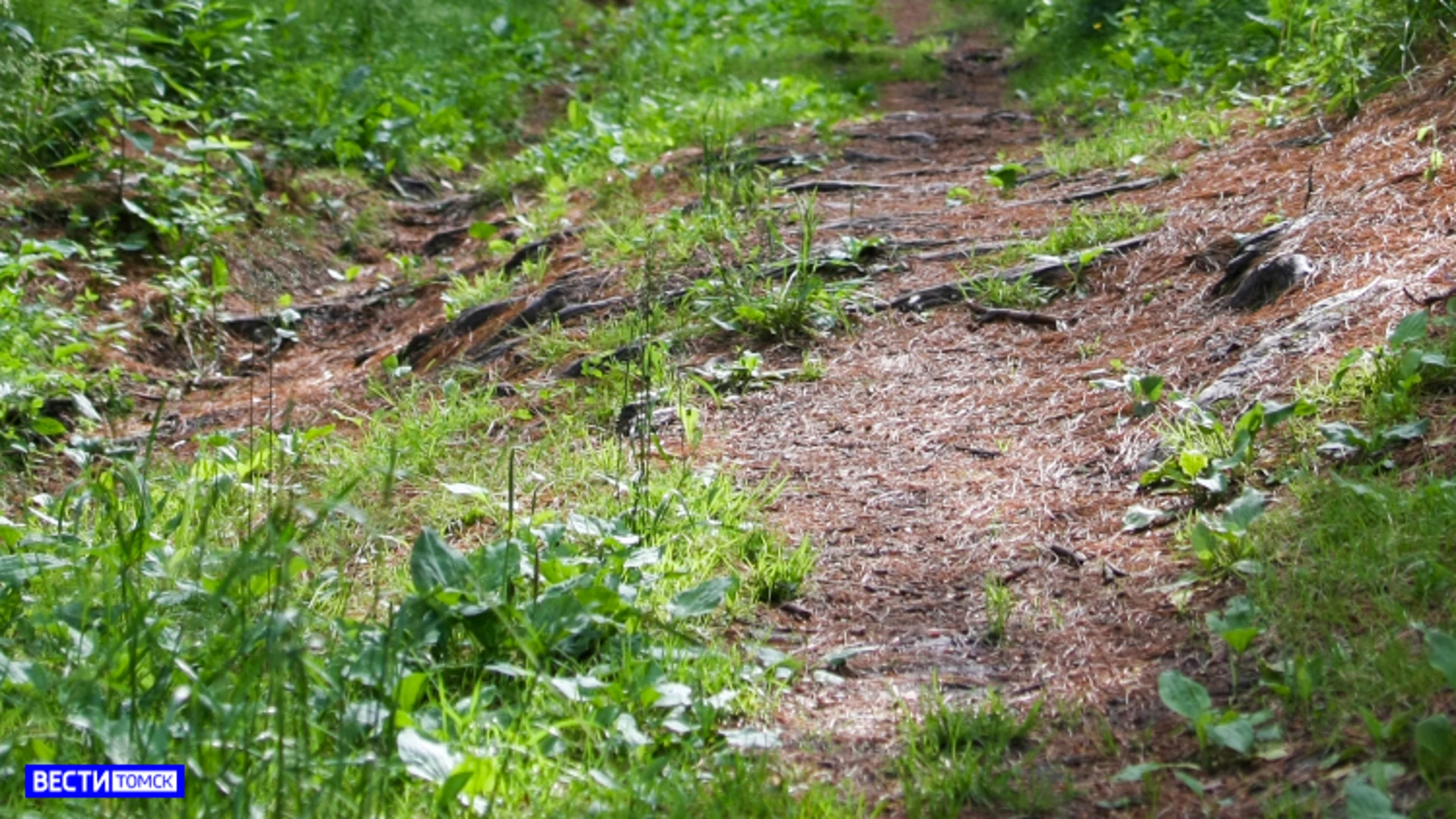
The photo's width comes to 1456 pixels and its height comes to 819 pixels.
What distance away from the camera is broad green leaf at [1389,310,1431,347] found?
3.19m

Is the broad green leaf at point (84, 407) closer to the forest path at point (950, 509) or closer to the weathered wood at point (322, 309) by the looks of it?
the weathered wood at point (322, 309)

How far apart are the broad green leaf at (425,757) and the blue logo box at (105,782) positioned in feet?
1.10

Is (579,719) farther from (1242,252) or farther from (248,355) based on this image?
(248,355)

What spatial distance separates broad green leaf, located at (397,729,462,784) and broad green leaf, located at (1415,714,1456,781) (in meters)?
1.49

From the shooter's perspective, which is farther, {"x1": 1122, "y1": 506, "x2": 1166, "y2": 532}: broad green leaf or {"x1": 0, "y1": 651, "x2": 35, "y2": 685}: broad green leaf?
{"x1": 1122, "y1": 506, "x2": 1166, "y2": 532}: broad green leaf

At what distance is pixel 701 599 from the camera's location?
9.11ft

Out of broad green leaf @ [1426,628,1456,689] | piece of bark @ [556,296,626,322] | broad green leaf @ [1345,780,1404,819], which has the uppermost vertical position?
broad green leaf @ [1426,628,1456,689]

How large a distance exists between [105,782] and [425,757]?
488 mm

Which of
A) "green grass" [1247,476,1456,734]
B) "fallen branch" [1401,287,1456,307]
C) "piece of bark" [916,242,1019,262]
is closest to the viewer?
"green grass" [1247,476,1456,734]

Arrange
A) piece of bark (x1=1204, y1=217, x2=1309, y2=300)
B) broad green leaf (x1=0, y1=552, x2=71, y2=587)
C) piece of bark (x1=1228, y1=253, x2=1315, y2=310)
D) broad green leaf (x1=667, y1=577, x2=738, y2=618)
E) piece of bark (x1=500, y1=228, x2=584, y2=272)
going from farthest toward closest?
piece of bark (x1=500, y1=228, x2=584, y2=272) < piece of bark (x1=1204, y1=217, x2=1309, y2=300) < piece of bark (x1=1228, y1=253, x2=1315, y2=310) < broad green leaf (x1=0, y1=552, x2=71, y2=587) < broad green leaf (x1=667, y1=577, x2=738, y2=618)

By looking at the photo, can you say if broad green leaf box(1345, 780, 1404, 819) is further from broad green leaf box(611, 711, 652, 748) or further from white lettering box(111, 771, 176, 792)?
white lettering box(111, 771, 176, 792)

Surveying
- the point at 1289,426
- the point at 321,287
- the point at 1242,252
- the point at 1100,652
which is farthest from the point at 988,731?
Answer: the point at 321,287

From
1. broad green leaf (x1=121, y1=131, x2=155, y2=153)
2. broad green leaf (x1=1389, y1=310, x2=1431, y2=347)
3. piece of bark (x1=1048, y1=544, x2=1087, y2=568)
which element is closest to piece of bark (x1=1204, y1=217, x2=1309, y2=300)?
broad green leaf (x1=1389, y1=310, x2=1431, y2=347)

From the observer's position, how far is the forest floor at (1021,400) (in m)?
2.63
